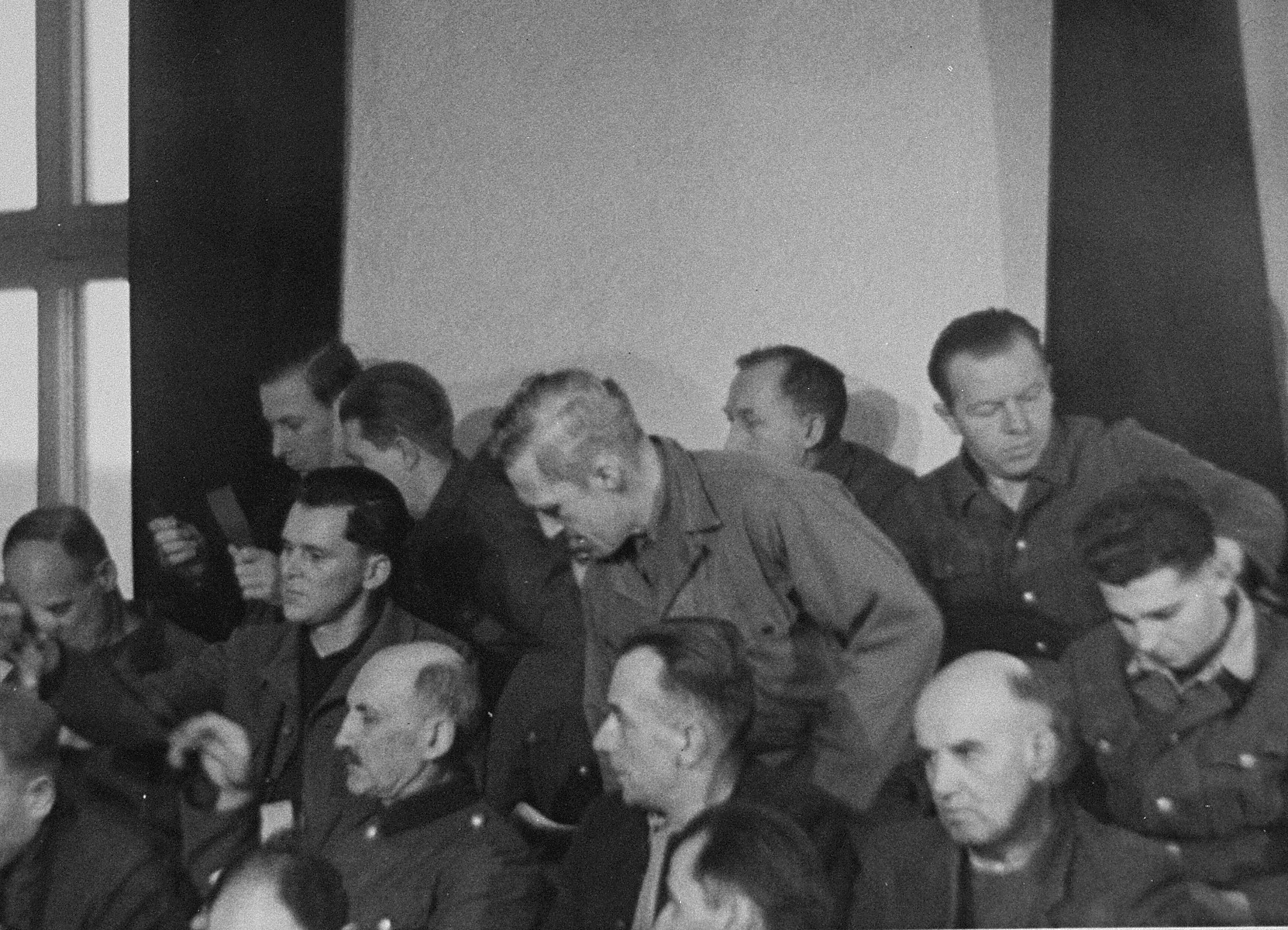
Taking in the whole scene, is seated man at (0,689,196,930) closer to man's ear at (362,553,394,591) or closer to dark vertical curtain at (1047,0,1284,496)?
man's ear at (362,553,394,591)

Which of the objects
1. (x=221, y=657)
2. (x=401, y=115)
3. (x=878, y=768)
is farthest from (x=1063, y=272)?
(x=221, y=657)

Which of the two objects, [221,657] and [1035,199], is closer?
[1035,199]

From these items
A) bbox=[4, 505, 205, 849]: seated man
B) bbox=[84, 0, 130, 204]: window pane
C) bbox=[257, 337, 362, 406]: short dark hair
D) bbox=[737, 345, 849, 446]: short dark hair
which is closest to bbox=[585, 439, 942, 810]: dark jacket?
bbox=[737, 345, 849, 446]: short dark hair

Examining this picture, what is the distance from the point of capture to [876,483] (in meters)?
3.74

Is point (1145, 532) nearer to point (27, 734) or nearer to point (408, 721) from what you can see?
point (408, 721)

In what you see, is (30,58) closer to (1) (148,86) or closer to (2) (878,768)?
(1) (148,86)

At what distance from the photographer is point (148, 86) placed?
13.9 ft

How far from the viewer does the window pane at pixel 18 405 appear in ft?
13.8

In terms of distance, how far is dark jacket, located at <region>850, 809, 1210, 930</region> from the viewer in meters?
3.50

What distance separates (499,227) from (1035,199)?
1069mm

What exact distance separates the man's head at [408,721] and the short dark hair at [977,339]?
1.07 m

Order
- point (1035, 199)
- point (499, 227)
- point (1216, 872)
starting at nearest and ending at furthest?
point (1216, 872) → point (1035, 199) → point (499, 227)

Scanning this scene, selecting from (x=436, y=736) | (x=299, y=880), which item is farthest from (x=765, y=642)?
(x=299, y=880)

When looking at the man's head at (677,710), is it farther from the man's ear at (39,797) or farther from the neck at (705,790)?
the man's ear at (39,797)
